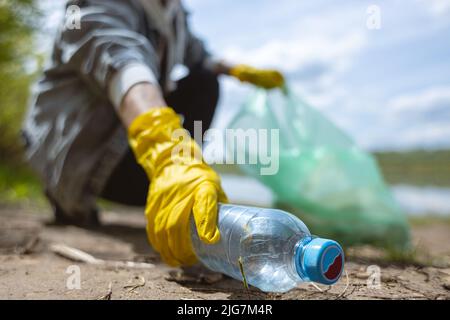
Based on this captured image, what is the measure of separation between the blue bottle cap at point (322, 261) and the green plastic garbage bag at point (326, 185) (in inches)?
37.1

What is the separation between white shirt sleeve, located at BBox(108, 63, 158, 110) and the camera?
52.2 inches

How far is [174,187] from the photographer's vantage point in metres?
1.06

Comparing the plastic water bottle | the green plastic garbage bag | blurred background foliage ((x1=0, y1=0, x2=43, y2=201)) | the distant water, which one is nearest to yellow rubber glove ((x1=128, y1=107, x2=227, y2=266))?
the plastic water bottle

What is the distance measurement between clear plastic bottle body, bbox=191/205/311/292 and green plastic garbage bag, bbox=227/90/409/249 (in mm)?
777

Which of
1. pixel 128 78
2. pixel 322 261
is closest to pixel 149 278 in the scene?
pixel 322 261

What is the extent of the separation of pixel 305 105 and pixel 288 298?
126 cm

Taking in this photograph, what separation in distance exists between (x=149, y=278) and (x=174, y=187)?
23 centimetres

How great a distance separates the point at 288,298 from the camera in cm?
93

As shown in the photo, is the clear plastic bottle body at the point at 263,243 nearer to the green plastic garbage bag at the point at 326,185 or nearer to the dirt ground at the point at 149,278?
the dirt ground at the point at 149,278
